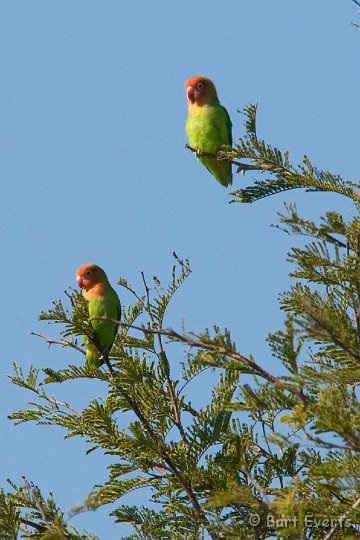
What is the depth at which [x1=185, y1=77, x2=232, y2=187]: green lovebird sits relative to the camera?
21.2 feet

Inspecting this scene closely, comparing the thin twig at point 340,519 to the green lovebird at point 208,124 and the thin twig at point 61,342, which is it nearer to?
the thin twig at point 61,342

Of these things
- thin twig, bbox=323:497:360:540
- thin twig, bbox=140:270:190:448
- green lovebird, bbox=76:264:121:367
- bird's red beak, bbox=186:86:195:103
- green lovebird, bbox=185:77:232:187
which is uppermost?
bird's red beak, bbox=186:86:195:103

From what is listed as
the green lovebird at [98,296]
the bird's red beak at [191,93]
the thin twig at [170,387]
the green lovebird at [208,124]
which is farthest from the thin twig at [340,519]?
the bird's red beak at [191,93]

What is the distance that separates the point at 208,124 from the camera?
651 cm

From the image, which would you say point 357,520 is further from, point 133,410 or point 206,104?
point 206,104

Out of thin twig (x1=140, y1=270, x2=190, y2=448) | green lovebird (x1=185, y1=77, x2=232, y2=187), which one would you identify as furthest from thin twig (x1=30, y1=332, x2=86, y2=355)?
green lovebird (x1=185, y1=77, x2=232, y2=187)

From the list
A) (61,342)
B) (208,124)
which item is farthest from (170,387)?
(208,124)

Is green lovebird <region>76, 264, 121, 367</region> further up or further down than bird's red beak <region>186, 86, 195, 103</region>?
further down

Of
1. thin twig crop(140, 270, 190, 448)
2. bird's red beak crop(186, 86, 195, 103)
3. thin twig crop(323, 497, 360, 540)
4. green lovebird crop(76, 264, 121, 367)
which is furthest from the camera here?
bird's red beak crop(186, 86, 195, 103)

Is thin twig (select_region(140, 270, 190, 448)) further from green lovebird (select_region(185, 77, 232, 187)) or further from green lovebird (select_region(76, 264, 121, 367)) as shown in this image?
green lovebird (select_region(185, 77, 232, 187))

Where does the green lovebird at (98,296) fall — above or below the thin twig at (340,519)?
above

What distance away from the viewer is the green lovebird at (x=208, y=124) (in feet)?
21.2

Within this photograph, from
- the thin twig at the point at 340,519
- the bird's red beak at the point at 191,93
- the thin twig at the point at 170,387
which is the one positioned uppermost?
the bird's red beak at the point at 191,93

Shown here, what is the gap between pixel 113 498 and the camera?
164 inches
